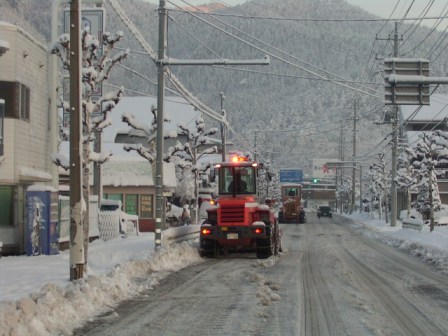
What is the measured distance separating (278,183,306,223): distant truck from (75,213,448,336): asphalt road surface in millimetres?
41714

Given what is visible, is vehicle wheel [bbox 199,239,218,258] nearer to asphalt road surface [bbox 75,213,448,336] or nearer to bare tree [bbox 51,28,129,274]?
asphalt road surface [bbox 75,213,448,336]

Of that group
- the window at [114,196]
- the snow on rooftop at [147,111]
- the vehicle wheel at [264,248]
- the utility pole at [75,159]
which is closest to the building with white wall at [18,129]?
the utility pole at [75,159]

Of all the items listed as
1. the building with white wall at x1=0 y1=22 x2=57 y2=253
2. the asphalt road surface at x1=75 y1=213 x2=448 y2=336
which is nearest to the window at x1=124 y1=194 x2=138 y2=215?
the building with white wall at x1=0 y1=22 x2=57 y2=253

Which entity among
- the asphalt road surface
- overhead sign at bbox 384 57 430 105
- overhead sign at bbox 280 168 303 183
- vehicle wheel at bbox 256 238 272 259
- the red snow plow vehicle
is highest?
overhead sign at bbox 384 57 430 105

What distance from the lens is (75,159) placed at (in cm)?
1330

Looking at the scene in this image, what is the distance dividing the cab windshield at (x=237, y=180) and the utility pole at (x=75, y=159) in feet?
30.8

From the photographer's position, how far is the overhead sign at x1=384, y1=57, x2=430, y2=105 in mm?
21734

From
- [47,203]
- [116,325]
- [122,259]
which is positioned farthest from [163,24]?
[116,325]

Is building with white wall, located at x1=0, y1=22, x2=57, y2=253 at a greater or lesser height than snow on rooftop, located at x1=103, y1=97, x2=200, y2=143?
lesser

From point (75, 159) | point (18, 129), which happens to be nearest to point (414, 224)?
point (18, 129)

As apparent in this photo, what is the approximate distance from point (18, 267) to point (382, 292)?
9.12 m

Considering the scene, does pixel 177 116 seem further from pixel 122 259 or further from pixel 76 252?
pixel 76 252

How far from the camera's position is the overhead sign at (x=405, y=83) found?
21734 mm

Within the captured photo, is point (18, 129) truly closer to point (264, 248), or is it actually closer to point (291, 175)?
point (264, 248)
